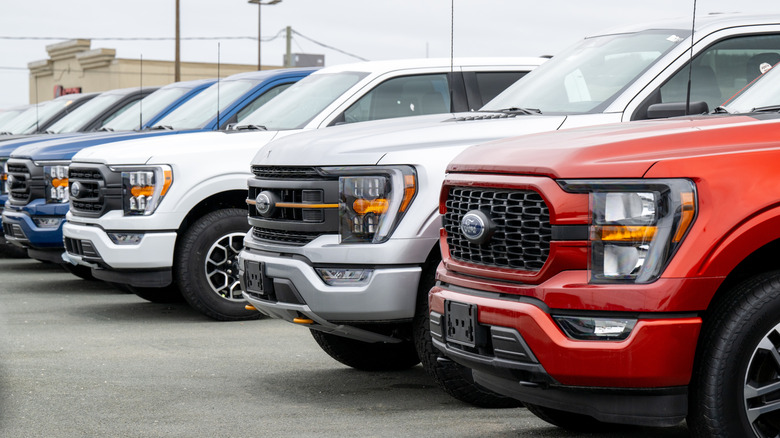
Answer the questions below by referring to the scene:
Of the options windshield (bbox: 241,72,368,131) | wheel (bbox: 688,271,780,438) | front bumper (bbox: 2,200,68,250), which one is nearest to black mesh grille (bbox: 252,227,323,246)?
windshield (bbox: 241,72,368,131)

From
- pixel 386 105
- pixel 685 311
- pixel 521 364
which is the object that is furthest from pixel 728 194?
pixel 386 105

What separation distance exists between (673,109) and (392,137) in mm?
1484

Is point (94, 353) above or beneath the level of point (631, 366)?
beneath

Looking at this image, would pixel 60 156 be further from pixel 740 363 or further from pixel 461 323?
pixel 740 363

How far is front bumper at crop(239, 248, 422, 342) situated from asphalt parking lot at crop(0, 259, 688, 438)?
1.56ft

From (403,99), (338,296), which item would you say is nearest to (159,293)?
(403,99)

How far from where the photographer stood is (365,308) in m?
5.84

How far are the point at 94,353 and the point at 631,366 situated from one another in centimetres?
476

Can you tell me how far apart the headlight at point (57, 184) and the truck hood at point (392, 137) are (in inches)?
194

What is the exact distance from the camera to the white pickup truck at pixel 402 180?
586cm

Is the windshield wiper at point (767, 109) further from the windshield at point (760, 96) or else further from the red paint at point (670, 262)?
the red paint at point (670, 262)

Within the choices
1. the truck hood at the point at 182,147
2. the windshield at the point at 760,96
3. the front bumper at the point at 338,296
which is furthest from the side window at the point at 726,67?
the truck hood at the point at 182,147

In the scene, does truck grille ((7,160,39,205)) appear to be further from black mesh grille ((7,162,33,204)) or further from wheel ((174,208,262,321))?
wheel ((174,208,262,321))

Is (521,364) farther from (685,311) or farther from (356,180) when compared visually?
(356,180)
